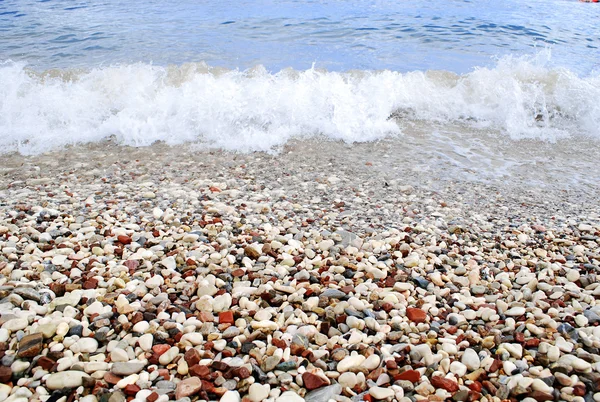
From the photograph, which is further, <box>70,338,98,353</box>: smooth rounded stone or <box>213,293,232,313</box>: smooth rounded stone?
<box>213,293,232,313</box>: smooth rounded stone

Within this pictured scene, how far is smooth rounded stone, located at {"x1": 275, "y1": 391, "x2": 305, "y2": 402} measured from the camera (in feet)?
6.50

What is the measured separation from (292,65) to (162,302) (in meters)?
8.57

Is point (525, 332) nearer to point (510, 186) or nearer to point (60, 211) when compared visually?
point (510, 186)

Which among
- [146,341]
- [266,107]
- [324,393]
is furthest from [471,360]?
[266,107]

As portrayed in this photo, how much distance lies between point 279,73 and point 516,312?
688 centimetres

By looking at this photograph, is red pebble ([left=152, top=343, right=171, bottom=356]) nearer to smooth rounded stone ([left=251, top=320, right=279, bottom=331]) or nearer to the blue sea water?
smooth rounded stone ([left=251, top=320, right=279, bottom=331])

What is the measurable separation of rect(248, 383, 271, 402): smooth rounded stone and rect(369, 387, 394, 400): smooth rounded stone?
0.47m

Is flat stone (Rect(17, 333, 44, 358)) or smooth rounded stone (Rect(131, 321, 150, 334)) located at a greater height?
flat stone (Rect(17, 333, 44, 358))

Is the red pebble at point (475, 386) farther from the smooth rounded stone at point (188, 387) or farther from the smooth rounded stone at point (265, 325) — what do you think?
the smooth rounded stone at point (188, 387)

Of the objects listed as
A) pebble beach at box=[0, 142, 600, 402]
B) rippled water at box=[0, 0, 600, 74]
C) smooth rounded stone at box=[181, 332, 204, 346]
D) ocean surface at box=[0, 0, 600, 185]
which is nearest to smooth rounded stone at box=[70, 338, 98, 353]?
pebble beach at box=[0, 142, 600, 402]

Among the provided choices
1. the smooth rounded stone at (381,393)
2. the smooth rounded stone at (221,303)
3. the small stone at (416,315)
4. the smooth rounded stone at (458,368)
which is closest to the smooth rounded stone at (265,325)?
the smooth rounded stone at (221,303)

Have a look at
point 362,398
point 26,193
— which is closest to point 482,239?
point 362,398

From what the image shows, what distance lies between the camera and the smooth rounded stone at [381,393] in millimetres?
2030

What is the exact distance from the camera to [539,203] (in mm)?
4598
